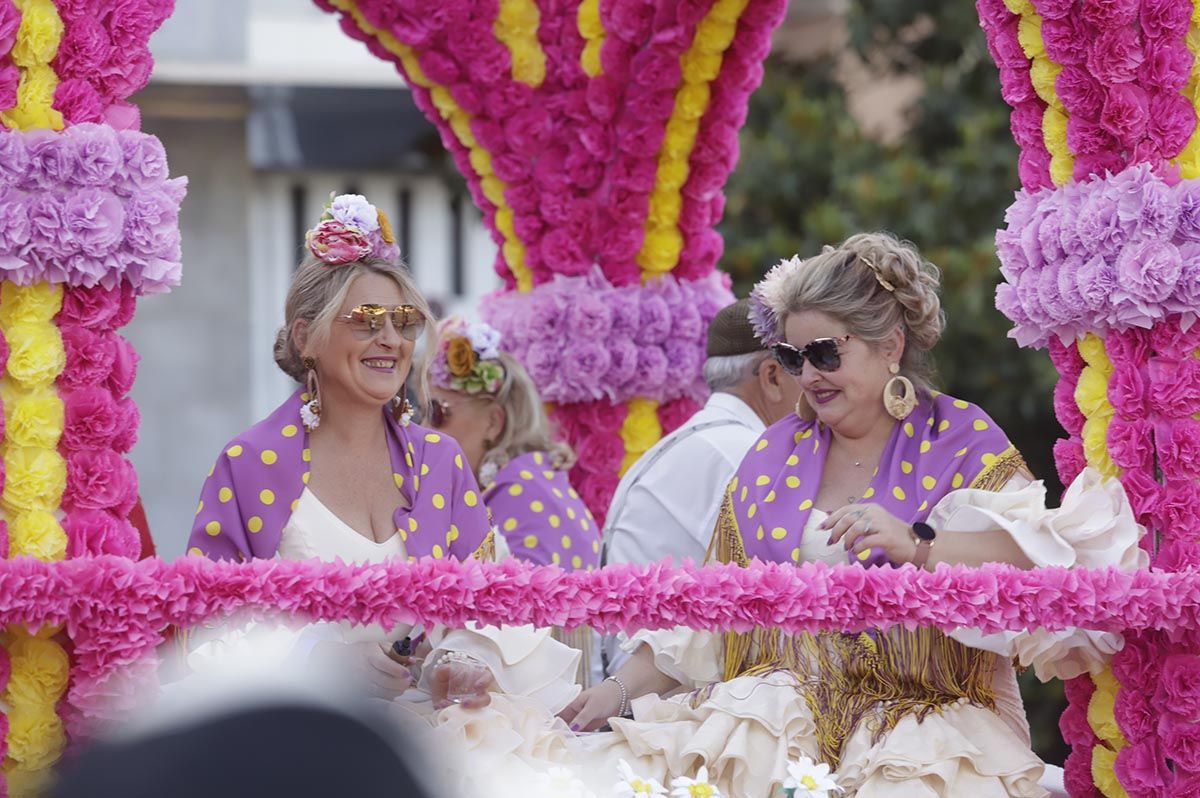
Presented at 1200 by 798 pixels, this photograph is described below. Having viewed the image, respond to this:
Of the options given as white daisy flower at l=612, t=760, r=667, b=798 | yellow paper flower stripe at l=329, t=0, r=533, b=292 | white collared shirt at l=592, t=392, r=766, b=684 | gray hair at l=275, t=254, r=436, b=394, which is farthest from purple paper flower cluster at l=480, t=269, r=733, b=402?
white daisy flower at l=612, t=760, r=667, b=798

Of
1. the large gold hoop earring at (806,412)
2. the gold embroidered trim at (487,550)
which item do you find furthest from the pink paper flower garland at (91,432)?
the large gold hoop earring at (806,412)

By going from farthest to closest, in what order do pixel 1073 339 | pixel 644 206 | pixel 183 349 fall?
pixel 183 349
pixel 644 206
pixel 1073 339

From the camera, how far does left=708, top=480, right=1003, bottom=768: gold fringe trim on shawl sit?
133 inches

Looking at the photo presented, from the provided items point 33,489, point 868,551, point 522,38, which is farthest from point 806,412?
point 522,38

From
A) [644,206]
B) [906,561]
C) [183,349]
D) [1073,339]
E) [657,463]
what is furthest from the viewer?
[183,349]

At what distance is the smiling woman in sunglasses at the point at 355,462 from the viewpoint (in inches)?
139

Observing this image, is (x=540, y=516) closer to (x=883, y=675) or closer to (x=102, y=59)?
(x=883, y=675)

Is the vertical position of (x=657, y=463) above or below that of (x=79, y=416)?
below

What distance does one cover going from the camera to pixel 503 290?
19.3 feet

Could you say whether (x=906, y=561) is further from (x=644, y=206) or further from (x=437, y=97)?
(x=437, y=97)

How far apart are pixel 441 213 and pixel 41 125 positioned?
1106cm

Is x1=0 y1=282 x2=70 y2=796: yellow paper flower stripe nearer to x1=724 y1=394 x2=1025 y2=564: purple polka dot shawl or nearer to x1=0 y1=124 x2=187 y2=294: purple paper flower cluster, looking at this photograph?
x1=0 y1=124 x2=187 y2=294: purple paper flower cluster

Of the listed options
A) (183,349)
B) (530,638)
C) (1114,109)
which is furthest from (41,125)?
(183,349)

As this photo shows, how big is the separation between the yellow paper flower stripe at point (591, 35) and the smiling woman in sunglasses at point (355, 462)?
1.93 meters
